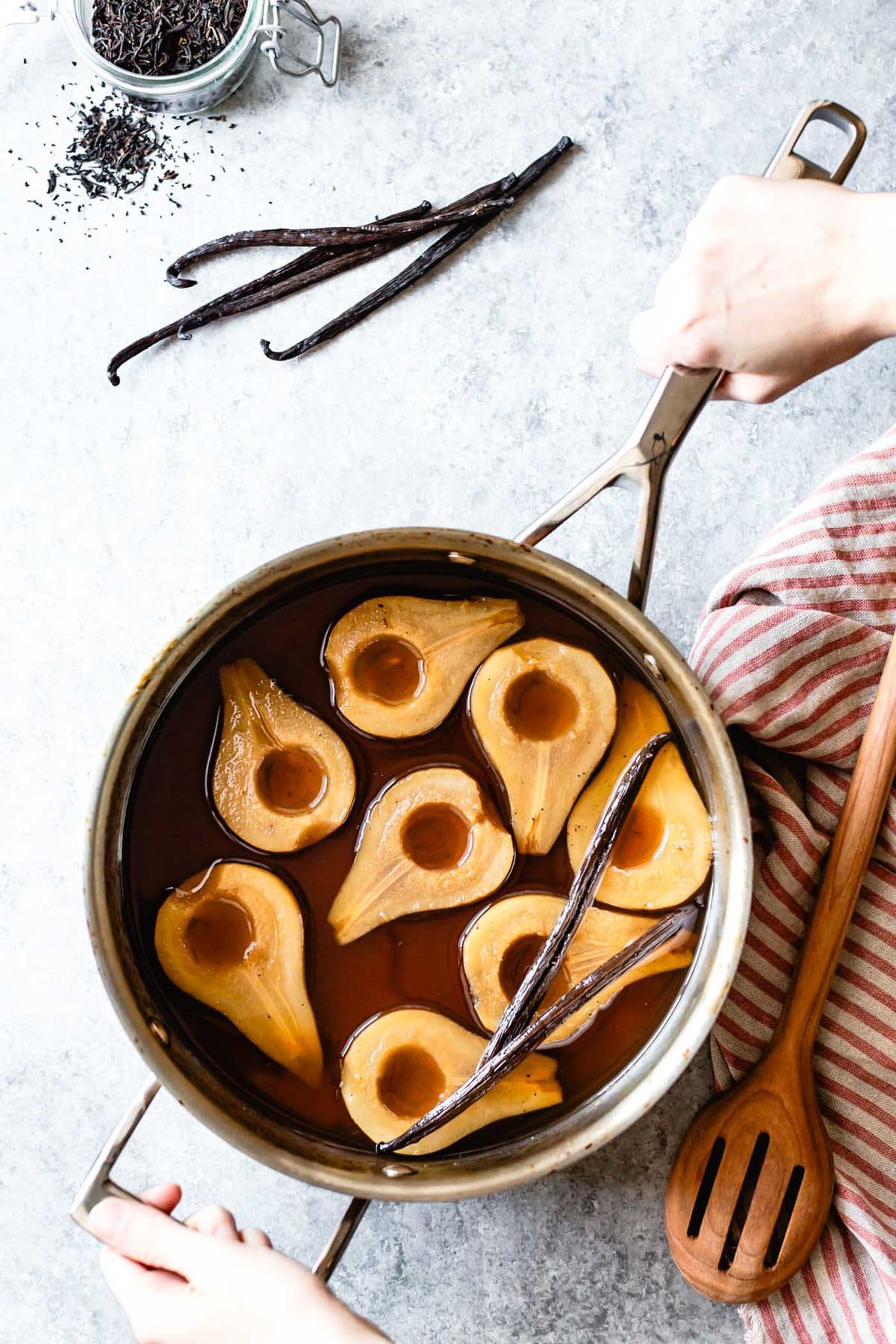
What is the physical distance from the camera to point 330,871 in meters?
0.96

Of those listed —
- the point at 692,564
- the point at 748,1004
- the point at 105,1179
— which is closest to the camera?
the point at 105,1179

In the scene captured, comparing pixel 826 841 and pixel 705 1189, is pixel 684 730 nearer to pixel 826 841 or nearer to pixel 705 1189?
pixel 826 841

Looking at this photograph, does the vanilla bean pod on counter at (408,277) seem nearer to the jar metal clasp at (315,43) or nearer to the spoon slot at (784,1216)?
the jar metal clasp at (315,43)

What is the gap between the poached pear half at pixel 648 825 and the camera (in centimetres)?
95

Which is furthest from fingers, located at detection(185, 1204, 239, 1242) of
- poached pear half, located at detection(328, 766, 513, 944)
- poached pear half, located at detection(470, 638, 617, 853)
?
poached pear half, located at detection(470, 638, 617, 853)

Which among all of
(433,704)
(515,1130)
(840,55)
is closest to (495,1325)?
(515,1130)

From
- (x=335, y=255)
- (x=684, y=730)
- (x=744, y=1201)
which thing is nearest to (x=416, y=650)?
(x=684, y=730)

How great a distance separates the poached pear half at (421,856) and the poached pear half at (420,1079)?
0.28 feet

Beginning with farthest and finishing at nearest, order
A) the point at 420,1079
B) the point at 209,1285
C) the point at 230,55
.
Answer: the point at 230,55 → the point at 420,1079 → the point at 209,1285

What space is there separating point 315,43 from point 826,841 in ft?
3.18

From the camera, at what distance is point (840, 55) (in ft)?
3.93

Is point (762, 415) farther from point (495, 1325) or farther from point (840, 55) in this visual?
point (495, 1325)

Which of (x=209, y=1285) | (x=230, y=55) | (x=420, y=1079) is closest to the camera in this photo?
(x=209, y=1285)

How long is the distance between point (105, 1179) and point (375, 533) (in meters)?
0.55
